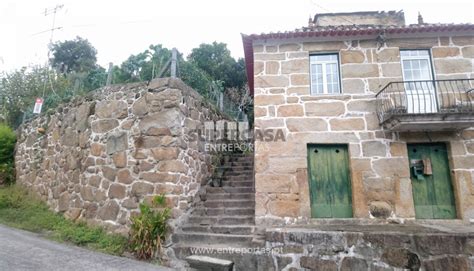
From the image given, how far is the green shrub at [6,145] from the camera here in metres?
8.89

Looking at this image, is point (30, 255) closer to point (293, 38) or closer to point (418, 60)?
point (293, 38)

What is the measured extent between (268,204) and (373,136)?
9.01 feet

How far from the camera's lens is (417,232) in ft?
14.2

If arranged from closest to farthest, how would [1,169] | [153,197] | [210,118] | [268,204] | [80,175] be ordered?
[153,197], [268,204], [80,175], [210,118], [1,169]

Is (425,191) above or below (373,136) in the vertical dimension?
below

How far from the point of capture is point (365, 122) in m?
5.93

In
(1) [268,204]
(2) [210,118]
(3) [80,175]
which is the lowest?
(1) [268,204]

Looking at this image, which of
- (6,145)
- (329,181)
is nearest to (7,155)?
(6,145)

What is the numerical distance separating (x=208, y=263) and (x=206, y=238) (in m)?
0.72

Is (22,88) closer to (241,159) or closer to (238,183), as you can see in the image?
(241,159)

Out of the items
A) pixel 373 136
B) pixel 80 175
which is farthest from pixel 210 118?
pixel 373 136

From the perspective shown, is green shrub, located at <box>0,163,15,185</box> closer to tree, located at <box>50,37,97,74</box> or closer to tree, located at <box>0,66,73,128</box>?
tree, located at <box>0,66,73,128</box>

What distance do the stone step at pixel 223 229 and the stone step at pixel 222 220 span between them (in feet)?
0.56

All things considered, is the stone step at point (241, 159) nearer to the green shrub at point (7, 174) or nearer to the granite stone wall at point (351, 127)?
the granite stone wall at point (351, 127)
